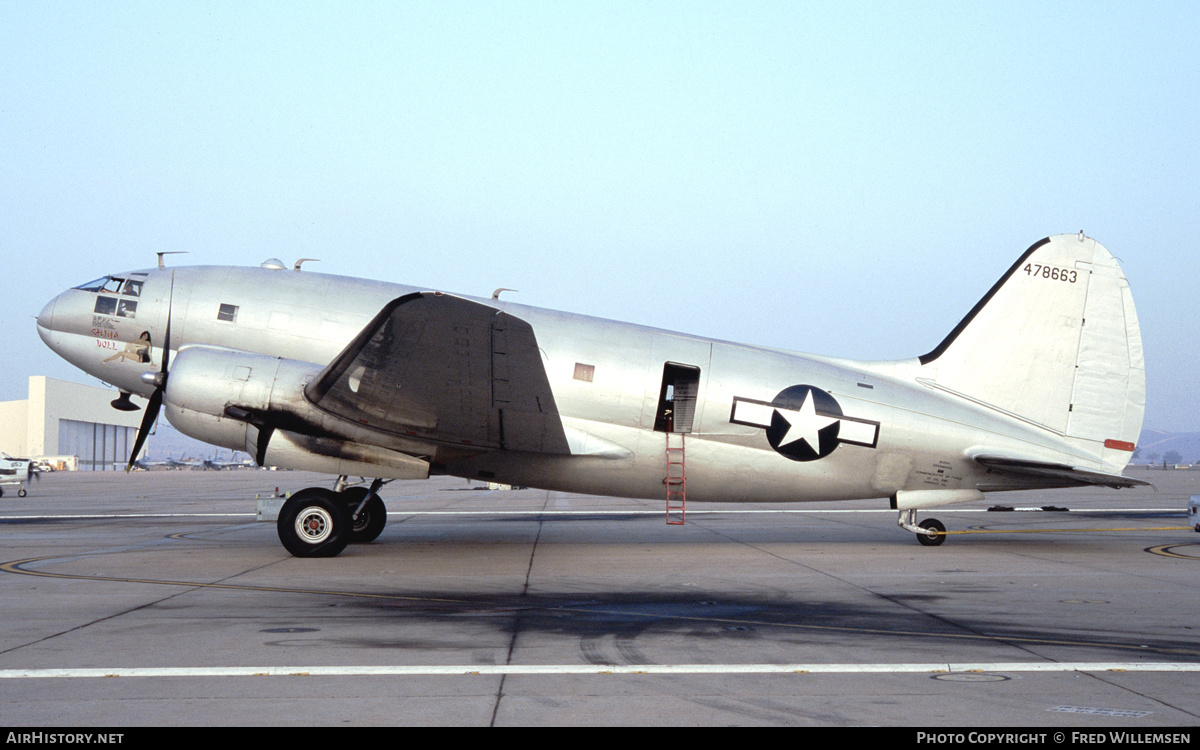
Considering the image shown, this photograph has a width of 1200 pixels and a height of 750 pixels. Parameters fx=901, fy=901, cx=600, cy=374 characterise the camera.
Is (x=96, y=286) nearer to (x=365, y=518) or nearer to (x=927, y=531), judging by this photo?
(x=365, y=518)

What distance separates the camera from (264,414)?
48.6 ft

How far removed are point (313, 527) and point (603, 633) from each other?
26.5 ft

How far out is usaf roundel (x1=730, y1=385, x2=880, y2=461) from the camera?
51.0 ft

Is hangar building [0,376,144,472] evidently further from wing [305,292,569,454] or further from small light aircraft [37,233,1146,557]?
wing [305,292,569,454]

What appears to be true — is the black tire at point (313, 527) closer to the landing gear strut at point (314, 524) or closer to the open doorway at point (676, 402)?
the landing gear strut at point (314, 524)

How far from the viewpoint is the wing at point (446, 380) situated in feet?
41.5

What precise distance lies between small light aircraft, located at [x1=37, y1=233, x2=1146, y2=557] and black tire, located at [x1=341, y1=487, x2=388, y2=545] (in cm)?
5

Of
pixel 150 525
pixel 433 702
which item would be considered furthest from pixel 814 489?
pixel 150 525

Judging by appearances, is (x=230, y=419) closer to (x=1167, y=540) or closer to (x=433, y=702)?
(x=433, y=702)

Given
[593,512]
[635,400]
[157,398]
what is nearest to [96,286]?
[157,398]

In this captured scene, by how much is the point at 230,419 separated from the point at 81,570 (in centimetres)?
323

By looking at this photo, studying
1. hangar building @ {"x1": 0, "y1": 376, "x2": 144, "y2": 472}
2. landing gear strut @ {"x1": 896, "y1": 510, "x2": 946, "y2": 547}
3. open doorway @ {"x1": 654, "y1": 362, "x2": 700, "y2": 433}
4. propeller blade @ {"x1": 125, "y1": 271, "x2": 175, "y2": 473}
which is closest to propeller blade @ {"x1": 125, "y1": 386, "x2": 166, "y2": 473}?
propeller blade @ {"x1": 125, "y1": 271, "x2": 175, "y2": 473}

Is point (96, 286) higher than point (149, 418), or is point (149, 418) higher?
point (96, 286)

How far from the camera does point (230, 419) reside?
15172 mm
